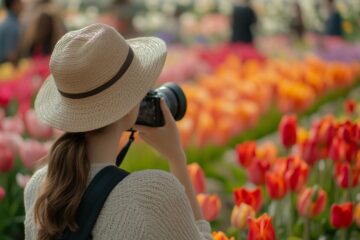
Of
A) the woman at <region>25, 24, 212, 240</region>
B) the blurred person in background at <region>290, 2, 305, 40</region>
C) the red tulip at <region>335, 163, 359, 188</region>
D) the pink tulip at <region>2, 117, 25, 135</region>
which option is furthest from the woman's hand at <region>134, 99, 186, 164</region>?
the blurred person in background at <region>290, 2, 305, 40</region>

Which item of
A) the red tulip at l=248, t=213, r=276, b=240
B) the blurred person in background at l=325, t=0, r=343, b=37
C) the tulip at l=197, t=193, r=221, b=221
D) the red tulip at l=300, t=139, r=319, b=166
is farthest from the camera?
the blurred person in background at l=325, t=0, r=343, b=37

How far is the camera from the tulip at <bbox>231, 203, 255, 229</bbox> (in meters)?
2.75

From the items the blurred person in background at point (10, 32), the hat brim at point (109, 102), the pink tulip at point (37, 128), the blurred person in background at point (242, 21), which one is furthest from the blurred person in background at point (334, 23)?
the hat brim at point (109, 102)

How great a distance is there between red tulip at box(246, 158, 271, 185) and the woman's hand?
0.87m

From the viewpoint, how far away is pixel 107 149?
82.5 inches

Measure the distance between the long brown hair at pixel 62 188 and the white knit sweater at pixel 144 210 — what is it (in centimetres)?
7

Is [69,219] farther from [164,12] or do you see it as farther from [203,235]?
[164,12]

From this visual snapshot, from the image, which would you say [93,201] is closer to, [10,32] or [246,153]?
[246,153]

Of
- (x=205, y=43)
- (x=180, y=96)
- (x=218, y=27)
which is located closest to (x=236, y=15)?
(x=205, y=43)

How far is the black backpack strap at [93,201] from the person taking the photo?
6.57ft

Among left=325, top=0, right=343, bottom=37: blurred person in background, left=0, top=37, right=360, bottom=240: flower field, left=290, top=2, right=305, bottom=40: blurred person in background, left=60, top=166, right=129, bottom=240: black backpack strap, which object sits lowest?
left=290, top=2, right=305, bottom=40: blurred person in background

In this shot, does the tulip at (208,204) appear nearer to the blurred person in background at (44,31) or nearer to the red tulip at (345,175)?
the red tulip at (345,175)

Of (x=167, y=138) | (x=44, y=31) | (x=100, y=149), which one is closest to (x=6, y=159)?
(x=167, y=138)

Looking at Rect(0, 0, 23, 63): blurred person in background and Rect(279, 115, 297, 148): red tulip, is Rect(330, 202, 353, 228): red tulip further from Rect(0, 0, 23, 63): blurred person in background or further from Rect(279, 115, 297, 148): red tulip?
Rect(0, 0, 23, 63): blurred person in background
